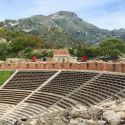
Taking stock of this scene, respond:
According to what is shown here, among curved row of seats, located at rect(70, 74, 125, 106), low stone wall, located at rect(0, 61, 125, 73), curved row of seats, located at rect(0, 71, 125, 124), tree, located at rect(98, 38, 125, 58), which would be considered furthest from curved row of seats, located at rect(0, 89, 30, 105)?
tree, located at rect(98, 38, 125, 58)

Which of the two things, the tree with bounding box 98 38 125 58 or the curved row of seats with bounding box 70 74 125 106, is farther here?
the tree with bounding box 98 38 125 58

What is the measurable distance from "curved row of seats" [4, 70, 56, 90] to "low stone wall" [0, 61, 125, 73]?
134 centimetres

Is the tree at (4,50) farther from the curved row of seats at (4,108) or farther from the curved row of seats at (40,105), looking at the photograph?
the curved row of seats at (40,105)

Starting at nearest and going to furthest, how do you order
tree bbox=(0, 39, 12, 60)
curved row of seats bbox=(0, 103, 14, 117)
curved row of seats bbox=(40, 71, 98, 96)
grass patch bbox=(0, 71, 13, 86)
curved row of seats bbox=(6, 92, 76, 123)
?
curved row of seats bbox=(6, 92, 76, 123) < curved row of seats bbox=(0, 103, 14, 117) < curved row of seats bbox=(40, 71, 98, 96) < grass patch bbox=(0, 71, 13, 86) < tree bbox=(0, 39, 12, 60)

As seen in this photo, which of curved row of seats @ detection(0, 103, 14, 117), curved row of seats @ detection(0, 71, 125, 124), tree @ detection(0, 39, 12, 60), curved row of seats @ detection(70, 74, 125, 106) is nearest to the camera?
curved row of seats @ detection(70, 74, 125, 106)

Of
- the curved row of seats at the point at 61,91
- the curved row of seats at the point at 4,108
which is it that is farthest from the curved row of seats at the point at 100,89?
the curved row of seats at the point at 4,108

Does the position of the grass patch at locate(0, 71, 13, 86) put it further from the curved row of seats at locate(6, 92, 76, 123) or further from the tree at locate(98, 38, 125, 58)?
the tree at locate(98, 38, 125, 58)

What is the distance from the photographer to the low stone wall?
38838mm

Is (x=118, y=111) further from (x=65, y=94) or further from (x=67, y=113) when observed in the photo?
(x=65, y=94)

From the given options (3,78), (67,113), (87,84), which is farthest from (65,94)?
(67,113)

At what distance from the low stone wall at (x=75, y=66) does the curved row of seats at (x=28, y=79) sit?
1.34m

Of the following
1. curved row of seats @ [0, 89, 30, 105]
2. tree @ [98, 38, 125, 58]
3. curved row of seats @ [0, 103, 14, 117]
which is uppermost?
tree @ [98, 38, 125, 58]

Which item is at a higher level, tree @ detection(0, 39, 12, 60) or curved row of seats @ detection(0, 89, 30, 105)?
tree @ detection(0, 39, 12, 60)

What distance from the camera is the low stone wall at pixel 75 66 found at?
127 ft
